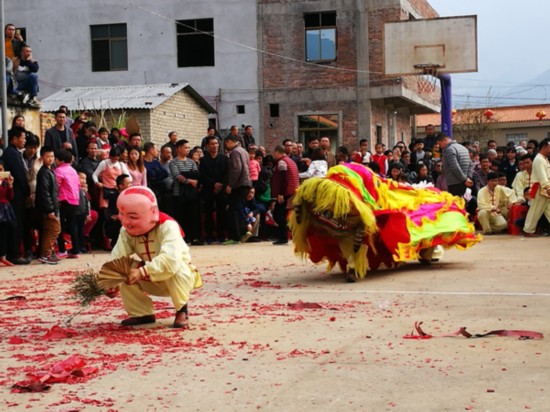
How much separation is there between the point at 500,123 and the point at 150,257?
1947 inches

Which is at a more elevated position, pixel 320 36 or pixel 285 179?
pixel 320 36

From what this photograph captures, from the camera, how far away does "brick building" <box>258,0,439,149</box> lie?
30750 millimetres

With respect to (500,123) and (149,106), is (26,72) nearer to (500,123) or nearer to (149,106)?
(149,106)

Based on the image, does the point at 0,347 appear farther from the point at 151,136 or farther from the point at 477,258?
the point at 151,136

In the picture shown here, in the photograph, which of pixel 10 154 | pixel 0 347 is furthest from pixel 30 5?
pixel 0 347

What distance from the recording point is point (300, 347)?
22.0 feet

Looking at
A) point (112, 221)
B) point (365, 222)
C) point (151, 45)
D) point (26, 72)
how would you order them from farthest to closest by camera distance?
1. point (151, 45)
2. point (26, 72)
3. point (112, 221)
4. point (365, 222)

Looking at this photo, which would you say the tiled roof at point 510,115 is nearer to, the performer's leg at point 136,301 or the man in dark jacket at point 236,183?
the man in dark jacket at point 236,183

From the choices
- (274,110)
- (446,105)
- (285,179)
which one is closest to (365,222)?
(285,179)

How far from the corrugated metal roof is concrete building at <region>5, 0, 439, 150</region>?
6.90 ft

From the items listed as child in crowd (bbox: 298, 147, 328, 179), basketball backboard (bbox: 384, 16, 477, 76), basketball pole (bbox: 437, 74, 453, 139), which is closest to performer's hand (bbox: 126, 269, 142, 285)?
child in crowd (bbox: 298, 147, 328, 179)

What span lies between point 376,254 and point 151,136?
1725 centimetres

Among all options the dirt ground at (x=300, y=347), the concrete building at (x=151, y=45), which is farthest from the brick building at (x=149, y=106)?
the dirt ground at (x=300, y=347)

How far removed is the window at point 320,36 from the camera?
102ft
